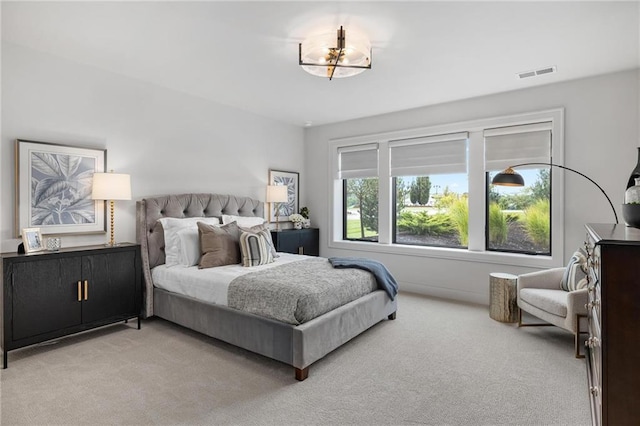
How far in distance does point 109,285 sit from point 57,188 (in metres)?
1.04

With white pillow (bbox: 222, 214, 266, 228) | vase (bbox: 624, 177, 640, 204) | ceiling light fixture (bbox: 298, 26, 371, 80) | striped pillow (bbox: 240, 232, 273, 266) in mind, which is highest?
ceiling light fixture (bbox: 298, 26, 371, 80)

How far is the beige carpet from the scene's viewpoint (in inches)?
79.4

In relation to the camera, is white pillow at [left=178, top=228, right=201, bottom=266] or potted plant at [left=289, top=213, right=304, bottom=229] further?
potted plant at [left=289, top=213, right=304, bottom=229]

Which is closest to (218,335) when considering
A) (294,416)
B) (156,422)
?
(156,422)

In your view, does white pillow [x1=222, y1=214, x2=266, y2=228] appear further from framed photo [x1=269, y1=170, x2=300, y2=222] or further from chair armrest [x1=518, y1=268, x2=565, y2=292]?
chair armrest [x1=518, y1=268, x2=565, y2=292]

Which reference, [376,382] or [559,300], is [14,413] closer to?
[376,382]

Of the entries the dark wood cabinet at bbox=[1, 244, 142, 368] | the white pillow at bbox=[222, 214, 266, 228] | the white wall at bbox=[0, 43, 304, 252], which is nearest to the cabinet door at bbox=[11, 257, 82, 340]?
the dark wood cabinet at bbox=[1, 244, 142, 368]

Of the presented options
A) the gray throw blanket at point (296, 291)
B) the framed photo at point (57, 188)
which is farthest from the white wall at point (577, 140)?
the framed photo at point (57, 188)

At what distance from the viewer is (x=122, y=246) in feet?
10.9

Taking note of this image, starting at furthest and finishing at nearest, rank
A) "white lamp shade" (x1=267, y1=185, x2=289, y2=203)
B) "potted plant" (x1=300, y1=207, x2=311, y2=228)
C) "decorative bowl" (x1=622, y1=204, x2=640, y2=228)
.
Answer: "potted plant" (x1=300, y1=207, x2=311, y2=228), "white lamp shade" (x1=267, y1=185, x2=289, y2=203), "decorative bowl" (x1=622, y1=204, x2=640, y2=228)

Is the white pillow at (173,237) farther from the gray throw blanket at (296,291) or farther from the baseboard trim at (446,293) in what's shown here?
the baseboard trim at (446,293)

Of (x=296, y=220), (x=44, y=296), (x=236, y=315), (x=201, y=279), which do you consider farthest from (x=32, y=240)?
(x=296, y=220)

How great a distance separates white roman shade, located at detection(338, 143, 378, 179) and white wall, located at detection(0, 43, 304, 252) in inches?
44.5

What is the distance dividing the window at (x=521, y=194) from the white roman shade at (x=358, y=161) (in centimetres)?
164
